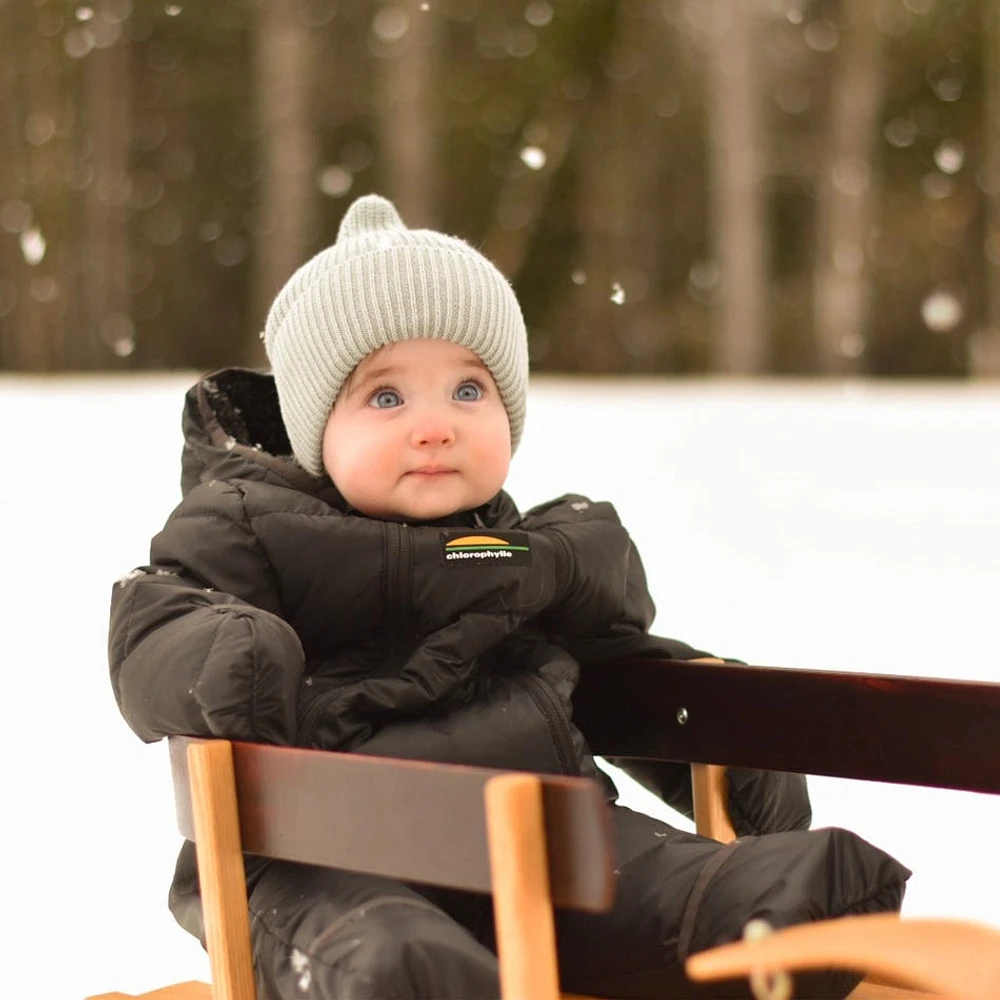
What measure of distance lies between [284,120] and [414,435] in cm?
171

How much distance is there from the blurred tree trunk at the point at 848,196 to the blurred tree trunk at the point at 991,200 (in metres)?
0.21

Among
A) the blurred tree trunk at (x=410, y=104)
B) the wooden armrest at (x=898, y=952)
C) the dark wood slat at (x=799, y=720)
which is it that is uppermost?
the blurred tree trunk at (x=410, y=104)

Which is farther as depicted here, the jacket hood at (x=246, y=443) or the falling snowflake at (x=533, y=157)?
the falling snowflake at (x=533, y=157)

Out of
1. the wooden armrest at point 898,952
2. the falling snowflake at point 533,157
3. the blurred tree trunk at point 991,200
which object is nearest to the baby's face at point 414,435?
the wooden armrest at point 898,952

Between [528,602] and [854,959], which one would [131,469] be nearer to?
[528,602]

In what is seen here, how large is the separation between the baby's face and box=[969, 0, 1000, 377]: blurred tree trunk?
6.31ft

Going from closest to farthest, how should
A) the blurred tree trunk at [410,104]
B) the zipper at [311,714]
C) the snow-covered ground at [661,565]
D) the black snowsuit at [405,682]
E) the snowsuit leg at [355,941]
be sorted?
1. the snowsuit leg at [355,941]
2. the black snowsuit at [405,682]
3. the zipper at [311,714]
4. the snow-covered ground at [661,565]
5. the blurred tree trunk at [410,104]

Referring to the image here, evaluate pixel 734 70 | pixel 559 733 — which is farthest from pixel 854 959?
pixel 734 70

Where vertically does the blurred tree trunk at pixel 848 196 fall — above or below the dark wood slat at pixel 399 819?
above

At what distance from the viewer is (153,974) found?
1723 mm

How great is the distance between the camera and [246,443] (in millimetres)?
1490

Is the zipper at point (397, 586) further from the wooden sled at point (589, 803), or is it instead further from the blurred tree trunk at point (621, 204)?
the blurred tree trunk at point (621, 204)

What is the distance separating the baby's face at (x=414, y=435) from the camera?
4.32ft

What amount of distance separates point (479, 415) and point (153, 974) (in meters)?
0.79
